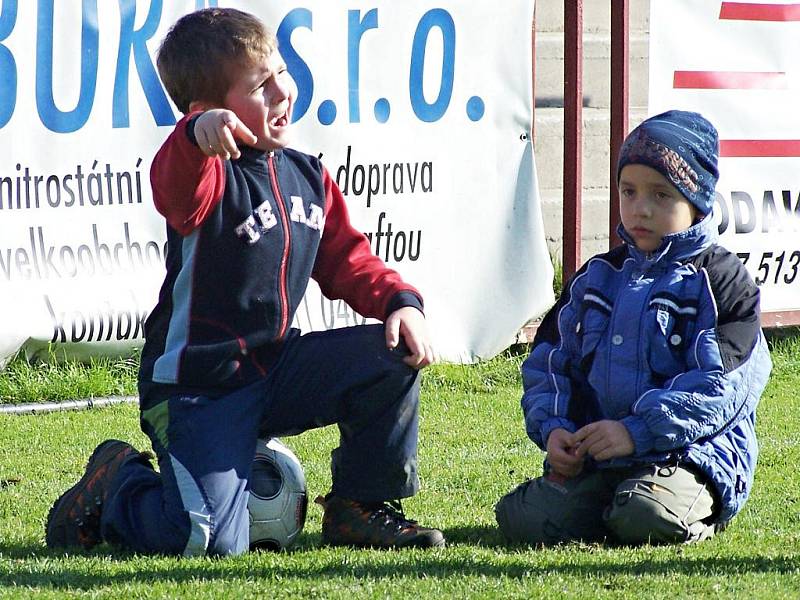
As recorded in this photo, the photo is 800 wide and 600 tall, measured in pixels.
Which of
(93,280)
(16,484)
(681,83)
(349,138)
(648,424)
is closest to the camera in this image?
(648,424)

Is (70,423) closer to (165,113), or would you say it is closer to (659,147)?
(165,113)

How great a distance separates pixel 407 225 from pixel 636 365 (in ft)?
9.11

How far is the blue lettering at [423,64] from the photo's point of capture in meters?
6.20

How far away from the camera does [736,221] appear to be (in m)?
6.84

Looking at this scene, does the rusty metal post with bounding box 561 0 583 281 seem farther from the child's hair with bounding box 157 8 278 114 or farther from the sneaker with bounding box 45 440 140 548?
the sneaker with bounding box 45 440 140 548

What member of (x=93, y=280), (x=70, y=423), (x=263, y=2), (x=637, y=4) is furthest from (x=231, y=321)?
(x=637, y=4)

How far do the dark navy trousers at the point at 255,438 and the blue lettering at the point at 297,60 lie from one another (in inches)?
99.3

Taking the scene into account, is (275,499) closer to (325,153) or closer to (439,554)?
(439,554)

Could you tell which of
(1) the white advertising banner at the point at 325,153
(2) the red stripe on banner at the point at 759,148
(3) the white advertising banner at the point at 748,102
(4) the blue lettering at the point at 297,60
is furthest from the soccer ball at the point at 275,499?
(2) the red stripe on banner at the point at 759,148

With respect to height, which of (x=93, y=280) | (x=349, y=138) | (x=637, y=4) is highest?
(x=637, y=4)

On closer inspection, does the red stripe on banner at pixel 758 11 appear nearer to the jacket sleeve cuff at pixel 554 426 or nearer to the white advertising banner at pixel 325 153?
the white advertising banner at pixel 325 153

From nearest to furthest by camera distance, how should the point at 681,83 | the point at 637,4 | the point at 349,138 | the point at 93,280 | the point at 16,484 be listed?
the point at 16,484
the point at 93,280
the point at 349,138
the point at 681,83
the point at 637,4

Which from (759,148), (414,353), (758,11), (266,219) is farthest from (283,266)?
(758,11)

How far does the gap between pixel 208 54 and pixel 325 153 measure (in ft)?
8.56
